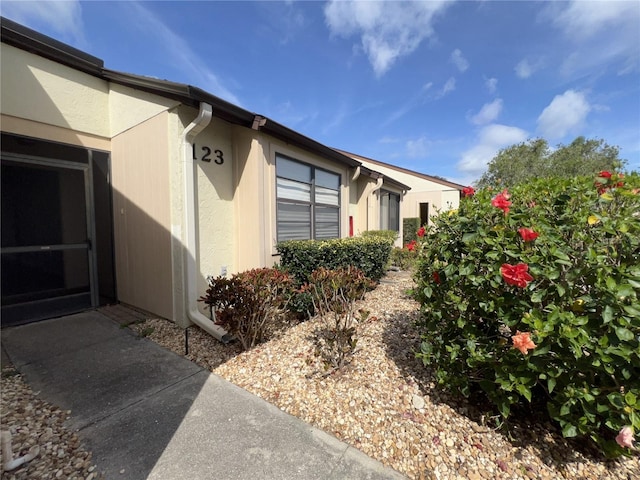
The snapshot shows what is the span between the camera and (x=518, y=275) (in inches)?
64.8

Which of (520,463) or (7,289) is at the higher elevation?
(7,289)

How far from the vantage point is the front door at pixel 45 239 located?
4.58m

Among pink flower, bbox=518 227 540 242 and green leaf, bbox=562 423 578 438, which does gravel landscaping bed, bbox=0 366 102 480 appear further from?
pink flower, bbox=518 227 540 242

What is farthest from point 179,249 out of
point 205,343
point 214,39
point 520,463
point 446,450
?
point 214,39

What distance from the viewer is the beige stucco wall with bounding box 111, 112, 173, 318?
433cm

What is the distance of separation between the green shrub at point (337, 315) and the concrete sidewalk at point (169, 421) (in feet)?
2.75

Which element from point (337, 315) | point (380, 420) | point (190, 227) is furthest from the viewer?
point (190, 227)

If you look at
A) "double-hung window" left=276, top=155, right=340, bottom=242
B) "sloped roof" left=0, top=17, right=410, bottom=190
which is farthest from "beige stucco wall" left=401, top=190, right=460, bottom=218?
"sloped roof" left=0, top=17, right=410, bottom=190

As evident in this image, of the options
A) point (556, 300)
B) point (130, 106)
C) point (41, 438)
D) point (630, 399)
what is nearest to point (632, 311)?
point (556, 300)

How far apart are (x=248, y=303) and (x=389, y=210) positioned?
902cm

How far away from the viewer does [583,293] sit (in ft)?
5.56

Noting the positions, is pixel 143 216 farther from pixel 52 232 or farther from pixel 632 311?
pixel 632 311

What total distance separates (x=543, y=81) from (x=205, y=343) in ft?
44.2

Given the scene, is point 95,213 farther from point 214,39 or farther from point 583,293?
point 583,293
